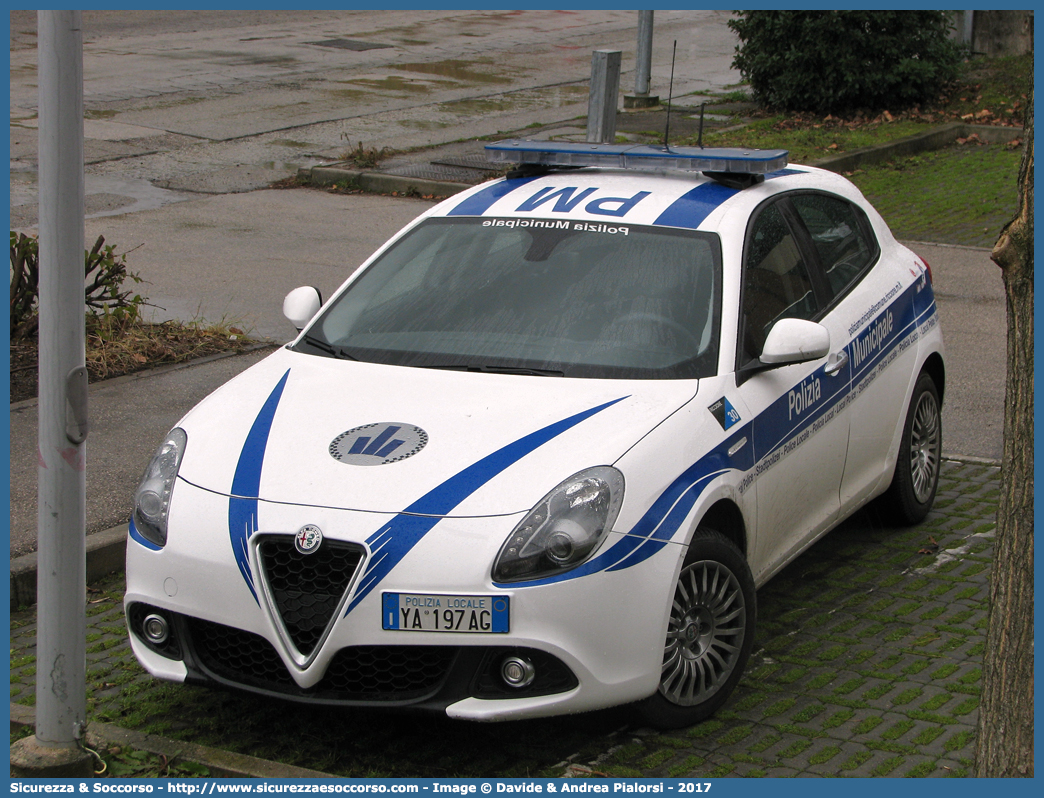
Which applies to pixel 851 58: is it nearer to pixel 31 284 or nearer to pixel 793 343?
pixel 31 284

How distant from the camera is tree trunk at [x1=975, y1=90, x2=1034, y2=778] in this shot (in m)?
3.13

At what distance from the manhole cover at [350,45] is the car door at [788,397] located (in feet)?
71.9

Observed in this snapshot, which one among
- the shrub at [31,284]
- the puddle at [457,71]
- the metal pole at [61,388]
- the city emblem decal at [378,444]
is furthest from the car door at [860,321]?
the puddle at [457,71]

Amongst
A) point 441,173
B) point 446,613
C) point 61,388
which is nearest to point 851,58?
point 441,173

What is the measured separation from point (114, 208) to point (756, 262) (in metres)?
9.61

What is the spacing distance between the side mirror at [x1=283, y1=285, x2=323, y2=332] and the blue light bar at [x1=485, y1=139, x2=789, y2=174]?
1.08 metres

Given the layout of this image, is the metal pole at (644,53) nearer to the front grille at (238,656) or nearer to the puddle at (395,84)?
the puddle at (395,84)

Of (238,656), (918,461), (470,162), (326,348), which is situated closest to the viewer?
(238,656)

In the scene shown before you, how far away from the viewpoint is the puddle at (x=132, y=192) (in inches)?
521

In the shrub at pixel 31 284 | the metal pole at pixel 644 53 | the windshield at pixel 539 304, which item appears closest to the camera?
the windshield at pixel 539 304

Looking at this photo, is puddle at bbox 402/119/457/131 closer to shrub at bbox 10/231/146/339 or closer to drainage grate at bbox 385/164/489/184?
drainage grate at bbox 385/164/489/184

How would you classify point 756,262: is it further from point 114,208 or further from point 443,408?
point 114,208

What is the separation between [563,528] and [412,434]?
2.21ft

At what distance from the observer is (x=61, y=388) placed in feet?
12.3
